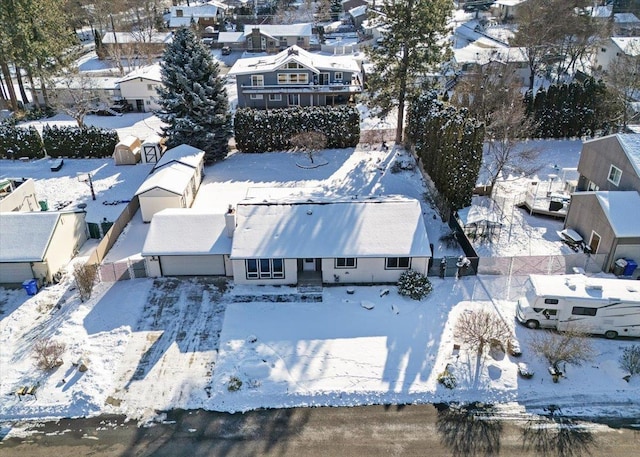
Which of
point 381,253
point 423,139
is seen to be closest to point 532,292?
point 381,253

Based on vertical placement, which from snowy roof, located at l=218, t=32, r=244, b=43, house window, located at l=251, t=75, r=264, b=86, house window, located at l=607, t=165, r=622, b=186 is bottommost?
house window, located at l=607, t=165, r=622, b=186

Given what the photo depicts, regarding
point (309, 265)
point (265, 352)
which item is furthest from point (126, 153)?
point (265, 352)

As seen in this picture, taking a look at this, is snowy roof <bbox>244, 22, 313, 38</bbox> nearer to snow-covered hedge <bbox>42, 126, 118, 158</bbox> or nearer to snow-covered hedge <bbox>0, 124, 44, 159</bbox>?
snow-covered hedge <bbox>42, 126, 118, 158</bbox>

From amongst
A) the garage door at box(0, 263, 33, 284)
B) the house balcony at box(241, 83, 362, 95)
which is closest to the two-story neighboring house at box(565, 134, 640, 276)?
the house balcony at box(241, 83, 362, 95)

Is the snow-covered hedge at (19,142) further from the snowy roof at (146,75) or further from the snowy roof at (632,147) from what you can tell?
the snowy roof at (632,147)

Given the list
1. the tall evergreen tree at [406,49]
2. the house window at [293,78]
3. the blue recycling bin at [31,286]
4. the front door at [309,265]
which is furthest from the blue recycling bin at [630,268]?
the house window at [293,78]

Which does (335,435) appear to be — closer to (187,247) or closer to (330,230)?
(330,230)

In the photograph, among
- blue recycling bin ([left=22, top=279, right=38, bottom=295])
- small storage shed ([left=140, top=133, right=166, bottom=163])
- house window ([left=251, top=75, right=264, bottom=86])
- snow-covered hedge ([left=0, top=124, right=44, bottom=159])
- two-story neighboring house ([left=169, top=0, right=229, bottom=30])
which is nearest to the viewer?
blue recycling bin ([left=22, top=279, right=38, bottom=295])
